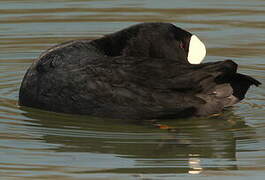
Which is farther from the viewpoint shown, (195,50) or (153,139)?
(195,50)

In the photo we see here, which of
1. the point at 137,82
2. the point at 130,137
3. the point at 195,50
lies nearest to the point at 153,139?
the point at 130,137

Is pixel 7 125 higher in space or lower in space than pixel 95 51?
lower

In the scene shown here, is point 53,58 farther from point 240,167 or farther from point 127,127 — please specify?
point 240,167

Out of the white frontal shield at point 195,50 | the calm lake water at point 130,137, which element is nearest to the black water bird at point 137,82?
the white frontal shield at point 195,50

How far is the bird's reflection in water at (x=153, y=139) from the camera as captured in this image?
22.1 feet

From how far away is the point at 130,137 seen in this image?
744 centimetres

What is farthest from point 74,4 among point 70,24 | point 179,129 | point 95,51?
point 179,129

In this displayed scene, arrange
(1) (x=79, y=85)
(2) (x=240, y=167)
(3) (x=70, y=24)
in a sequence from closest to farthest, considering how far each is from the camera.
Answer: (2) (x=240, y=167) → (1) (x=79, y=85) → (3) (x=70, y=24)

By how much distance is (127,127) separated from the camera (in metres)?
7.77

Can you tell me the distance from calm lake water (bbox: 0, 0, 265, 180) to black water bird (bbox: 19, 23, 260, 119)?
154mm

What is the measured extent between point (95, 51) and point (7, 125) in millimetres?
1104

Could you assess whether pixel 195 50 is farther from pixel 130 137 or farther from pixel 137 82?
pixel 130 137

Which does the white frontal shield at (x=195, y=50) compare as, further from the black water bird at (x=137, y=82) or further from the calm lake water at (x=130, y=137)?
the calm lake water at (x=130, y=137)

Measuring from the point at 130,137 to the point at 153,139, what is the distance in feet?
0.62
